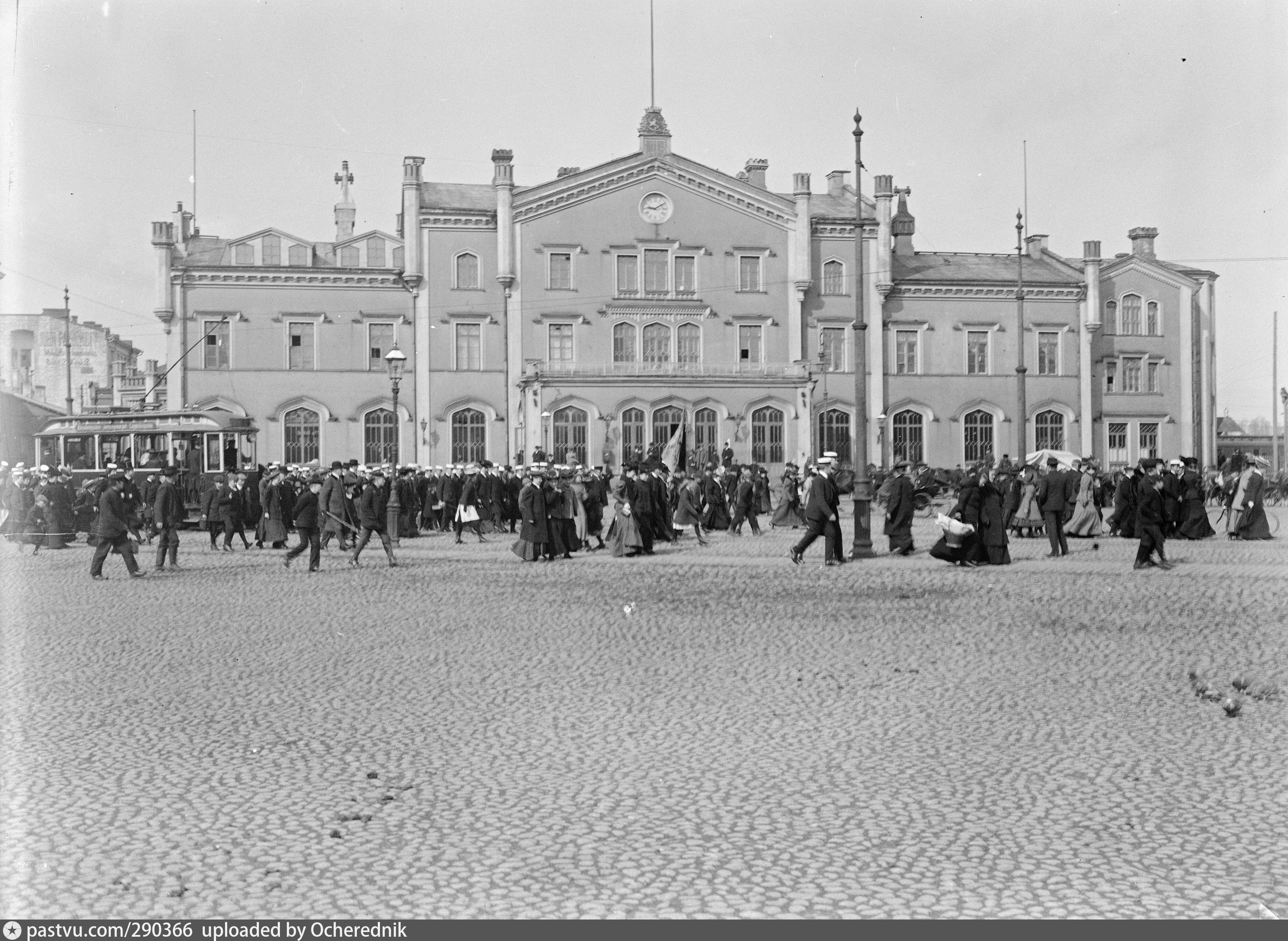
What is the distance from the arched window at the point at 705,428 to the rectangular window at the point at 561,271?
7440mm

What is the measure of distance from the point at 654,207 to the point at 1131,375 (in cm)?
2355

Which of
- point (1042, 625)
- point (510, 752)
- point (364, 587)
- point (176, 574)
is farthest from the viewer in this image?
point (176, 574)

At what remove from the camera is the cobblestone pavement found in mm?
5035

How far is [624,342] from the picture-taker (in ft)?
172

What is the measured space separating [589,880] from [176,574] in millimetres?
14506

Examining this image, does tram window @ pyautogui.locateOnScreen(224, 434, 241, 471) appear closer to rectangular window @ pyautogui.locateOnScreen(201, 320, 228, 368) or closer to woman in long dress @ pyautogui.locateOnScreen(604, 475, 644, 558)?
woman in long dress @ pyautogui.locateOnScreen(604, 475, 644, 558)

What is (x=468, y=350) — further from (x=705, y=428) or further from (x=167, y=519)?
(x=167, y=519)

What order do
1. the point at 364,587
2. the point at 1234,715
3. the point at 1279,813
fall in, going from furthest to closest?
1. the point at 364,587
2. the point at 1234,715
3. the point at 1279,813

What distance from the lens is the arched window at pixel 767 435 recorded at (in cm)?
5188

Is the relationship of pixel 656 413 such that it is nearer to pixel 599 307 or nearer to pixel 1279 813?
pixel 599 307

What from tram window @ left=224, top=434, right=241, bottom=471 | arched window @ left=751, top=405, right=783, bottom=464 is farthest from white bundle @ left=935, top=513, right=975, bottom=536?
arched window @ left=751, top=405, right=783, bottom=464

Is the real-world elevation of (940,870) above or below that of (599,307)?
below

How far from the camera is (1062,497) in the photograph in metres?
19.7

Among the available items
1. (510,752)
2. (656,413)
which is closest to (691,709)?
(510,752)
